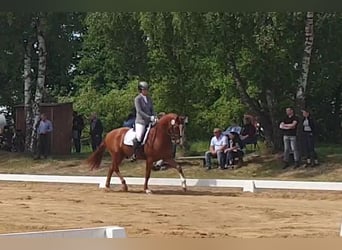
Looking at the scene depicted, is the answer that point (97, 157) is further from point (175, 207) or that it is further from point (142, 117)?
point (175, 207)

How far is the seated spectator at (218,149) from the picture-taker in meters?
8.34

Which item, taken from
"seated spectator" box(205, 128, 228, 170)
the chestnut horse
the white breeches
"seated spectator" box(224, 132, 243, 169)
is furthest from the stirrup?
"seated spectator" box(224, 132, 243, 169)

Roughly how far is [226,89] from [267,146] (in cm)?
93

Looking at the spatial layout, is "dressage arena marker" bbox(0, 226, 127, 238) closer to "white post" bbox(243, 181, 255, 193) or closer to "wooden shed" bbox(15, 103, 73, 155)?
"white post" bbox(243, 181, 255, 193)

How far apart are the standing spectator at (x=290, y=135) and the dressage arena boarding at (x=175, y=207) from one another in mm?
1362

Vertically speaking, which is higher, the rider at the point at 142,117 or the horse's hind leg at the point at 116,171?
the rider at the point at 142,117

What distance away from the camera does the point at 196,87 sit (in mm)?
9367

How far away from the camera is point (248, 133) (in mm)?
8945

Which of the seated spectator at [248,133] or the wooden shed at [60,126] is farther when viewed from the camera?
the wooden shed at [60,126]

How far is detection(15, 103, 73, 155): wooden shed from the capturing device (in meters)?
9.20

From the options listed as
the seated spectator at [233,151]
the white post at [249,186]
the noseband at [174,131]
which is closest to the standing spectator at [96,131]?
the seated spectator at [233,151]

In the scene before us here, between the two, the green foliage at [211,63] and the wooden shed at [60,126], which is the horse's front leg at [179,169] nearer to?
the green foliage at [211,63]

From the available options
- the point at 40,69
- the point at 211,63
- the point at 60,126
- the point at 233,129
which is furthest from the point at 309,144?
the point at 40,69

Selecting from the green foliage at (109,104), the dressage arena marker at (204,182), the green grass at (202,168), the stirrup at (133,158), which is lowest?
the dressage arena marker at (204,182)
